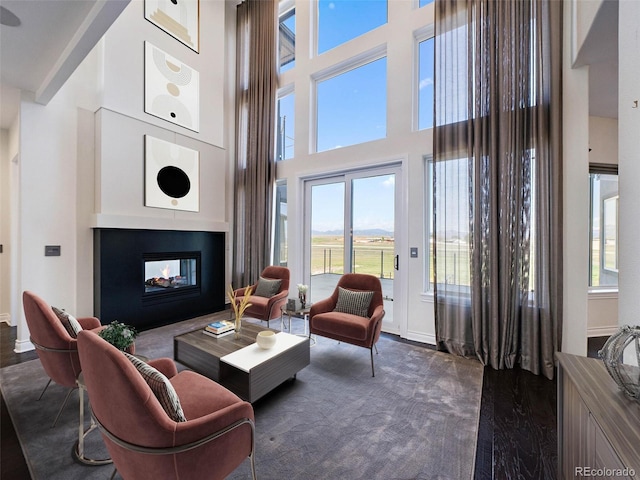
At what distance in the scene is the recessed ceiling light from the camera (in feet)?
6.76

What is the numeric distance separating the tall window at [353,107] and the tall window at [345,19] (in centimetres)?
51

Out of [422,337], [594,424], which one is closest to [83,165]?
[422,337]

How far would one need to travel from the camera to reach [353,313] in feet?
10.4

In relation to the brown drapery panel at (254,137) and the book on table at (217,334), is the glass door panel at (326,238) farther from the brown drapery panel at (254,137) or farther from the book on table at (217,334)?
the book on table at (217,334)

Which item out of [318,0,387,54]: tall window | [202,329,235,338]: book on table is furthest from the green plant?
[318,0,387,54]: tall window

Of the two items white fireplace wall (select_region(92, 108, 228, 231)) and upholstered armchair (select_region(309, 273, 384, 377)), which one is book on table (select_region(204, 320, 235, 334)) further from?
white fireplace wall (select_region(92, 108, 228, 231))

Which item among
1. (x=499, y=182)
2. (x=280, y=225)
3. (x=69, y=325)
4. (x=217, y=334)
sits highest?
(x=499, y=182)

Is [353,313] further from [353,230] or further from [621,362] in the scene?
[621,362]

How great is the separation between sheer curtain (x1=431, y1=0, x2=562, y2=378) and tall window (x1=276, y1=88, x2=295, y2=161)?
102 inches

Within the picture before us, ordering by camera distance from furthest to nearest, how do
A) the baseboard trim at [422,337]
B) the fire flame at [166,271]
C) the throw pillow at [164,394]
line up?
1. the fire flame at [166,271]
2. the baseboard trim at [422,337]
3. the throw pillow at [164,394]

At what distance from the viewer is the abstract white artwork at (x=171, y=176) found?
407 cm

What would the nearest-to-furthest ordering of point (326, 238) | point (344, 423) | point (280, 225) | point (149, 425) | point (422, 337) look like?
point (149, 425)
point (344, 423)
point (422, 337)
point (326, 238)
point (280, 225)

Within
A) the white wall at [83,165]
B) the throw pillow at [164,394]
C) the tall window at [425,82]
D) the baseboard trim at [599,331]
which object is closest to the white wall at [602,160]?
the baseboard trim at [599,331]

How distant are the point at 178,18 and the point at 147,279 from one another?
13.9 feet
